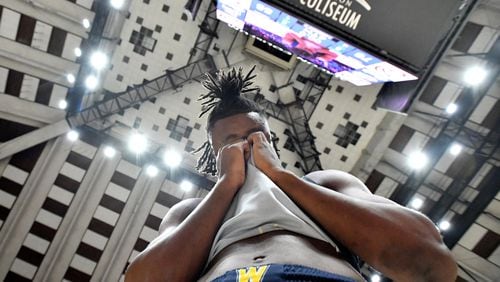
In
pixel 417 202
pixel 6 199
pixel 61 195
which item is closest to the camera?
pixel 417 202

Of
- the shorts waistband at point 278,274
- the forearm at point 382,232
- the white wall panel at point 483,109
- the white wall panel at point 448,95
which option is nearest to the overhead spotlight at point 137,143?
the forearm at point 382,232

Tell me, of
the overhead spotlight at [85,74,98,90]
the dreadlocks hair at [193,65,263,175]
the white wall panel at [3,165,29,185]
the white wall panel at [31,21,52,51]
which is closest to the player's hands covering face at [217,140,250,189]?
the dreadlocks hair at [193,65,263,175]

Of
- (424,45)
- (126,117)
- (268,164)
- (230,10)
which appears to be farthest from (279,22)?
(126,117)

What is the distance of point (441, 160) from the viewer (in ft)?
28.5

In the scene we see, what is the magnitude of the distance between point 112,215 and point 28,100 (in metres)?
4.73

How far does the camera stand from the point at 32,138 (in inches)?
340

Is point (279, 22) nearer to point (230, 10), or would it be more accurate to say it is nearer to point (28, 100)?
point (230, 10)

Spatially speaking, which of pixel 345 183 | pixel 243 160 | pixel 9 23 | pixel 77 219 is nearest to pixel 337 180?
pixel 345 183

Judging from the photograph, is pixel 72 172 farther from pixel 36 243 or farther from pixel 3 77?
pixel 3 77

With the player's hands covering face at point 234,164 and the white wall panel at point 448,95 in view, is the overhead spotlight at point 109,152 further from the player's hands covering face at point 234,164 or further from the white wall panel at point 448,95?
the white wall panel at point 448,95

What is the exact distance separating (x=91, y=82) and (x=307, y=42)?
7.11 meters

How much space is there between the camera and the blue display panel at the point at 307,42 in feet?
15.2

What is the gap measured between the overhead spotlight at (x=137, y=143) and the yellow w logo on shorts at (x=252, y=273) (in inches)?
338

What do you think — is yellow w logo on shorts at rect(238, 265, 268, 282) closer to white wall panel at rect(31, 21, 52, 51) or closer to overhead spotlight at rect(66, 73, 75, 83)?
overhead spotlight at rect(66, 73, 75, 83)
